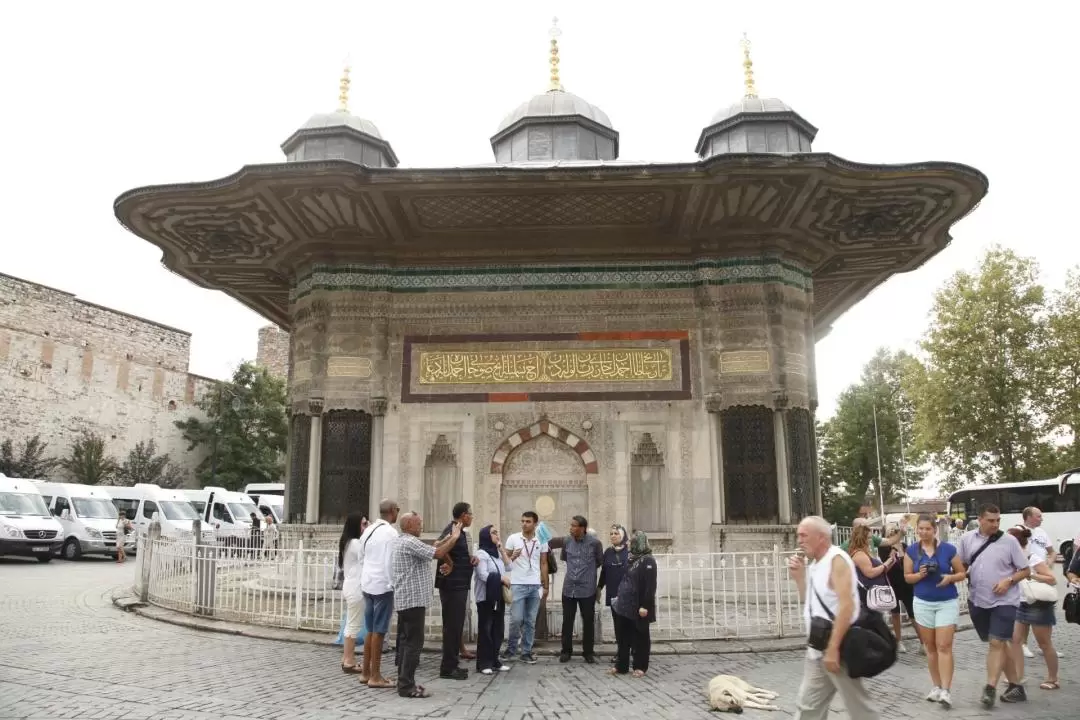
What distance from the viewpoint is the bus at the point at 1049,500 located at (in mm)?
18391

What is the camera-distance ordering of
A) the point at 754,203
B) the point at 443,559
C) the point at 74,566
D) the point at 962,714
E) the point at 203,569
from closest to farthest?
the point at 962,714
the point at 443,559
the point at 203,569
the point at 754,203
the point at 74,566

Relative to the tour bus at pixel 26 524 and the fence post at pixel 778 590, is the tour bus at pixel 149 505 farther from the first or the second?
the fence post at pixel 778 590

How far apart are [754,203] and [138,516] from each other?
17032 mm

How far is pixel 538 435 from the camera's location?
413 inches

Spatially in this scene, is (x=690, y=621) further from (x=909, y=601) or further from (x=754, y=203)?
(x=754, y=203)

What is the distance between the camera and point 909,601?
721 cm

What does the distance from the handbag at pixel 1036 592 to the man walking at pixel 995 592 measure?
371 mm

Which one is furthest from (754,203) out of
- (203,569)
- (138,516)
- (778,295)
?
(138,516)

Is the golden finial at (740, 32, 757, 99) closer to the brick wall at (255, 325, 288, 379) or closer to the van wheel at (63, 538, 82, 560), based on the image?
the van wheel at (63, 538, 82, 560)

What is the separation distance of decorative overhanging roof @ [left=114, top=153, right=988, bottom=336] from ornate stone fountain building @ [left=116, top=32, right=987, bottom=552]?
4 cm

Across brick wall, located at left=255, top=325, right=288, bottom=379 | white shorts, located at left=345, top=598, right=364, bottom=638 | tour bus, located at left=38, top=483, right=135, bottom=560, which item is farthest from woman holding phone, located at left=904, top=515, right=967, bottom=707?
brick wall, located at left=255, top=325, right=288, bottom=379

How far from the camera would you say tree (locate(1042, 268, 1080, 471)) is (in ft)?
71.4

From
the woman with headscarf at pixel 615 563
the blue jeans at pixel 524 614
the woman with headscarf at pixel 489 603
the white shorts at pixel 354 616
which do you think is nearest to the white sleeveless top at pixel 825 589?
the woman with headscarf at pixel 615 563

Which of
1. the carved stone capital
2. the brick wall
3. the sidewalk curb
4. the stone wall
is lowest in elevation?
the sidewalk curb
